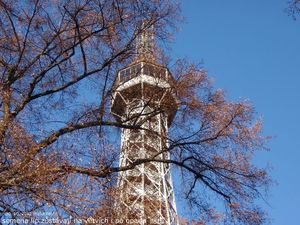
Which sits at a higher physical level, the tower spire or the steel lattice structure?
the tower spire

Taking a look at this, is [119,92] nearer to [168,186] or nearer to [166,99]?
[166,99]

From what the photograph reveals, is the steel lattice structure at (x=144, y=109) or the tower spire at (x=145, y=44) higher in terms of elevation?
the tower spire at (x=145, y=44)

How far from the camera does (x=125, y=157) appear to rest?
28.7ft

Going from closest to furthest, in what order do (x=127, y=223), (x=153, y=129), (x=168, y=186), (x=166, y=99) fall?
(x=127, y=223) < (x=166, y=99) < (x=153, y=129) < (x=168, y=186)

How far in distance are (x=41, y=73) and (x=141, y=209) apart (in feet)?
7.87

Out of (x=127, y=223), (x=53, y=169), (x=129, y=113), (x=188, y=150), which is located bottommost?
(x=127, y=223)

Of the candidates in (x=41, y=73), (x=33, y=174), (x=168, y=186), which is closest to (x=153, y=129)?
(x=41, y=73)

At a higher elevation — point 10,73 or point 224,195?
point 10,73

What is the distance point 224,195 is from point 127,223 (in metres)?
1.83

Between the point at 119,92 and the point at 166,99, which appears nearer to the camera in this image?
the point at 166,99

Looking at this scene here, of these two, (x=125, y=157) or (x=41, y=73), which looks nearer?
(x=41, y=73)

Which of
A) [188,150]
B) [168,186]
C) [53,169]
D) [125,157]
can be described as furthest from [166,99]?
[168,186]

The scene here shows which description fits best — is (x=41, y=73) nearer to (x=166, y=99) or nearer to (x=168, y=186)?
(x=166, y=99)

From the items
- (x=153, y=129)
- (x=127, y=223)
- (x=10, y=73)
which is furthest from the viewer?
(x=153, y=129)
